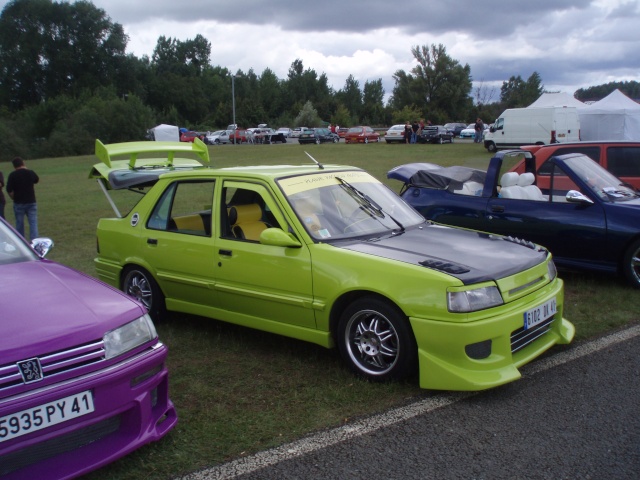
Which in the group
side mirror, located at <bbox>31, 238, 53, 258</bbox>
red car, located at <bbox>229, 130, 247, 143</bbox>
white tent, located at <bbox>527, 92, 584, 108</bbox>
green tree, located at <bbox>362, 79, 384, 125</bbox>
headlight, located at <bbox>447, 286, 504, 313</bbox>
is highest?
green tree, located at <bbox>362, 79, 384, 125</bbox>

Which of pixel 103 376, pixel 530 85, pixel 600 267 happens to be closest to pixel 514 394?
pixel 103 376

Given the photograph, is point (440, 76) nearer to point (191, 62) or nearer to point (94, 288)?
point (191, 62)

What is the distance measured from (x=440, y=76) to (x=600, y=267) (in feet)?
277

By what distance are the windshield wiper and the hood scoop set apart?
38.1 inches

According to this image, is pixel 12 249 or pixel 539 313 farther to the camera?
pixel 539 313

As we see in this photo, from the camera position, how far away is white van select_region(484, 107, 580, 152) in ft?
96.3

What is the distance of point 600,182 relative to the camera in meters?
7.08

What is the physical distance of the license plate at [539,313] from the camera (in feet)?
13.8

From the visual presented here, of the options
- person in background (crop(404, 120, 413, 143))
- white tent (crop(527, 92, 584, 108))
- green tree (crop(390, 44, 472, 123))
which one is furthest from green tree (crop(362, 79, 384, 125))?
white tent (crop(527, 92, 584, 108))

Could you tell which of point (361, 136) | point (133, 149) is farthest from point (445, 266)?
point (361, 136)

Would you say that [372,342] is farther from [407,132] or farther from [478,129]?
[407,132]

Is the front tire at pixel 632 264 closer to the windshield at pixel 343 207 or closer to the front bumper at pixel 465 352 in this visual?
the windshield at pixel 343 207

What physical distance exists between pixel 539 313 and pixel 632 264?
112 inches

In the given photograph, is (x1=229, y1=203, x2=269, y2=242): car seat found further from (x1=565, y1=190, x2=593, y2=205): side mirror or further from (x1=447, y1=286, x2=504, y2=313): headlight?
(x1=565, y1=190, x2=593, y2=205): side mirror
